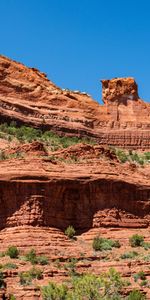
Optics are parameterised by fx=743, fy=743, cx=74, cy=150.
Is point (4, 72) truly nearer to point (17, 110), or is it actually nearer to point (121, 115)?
point (17, 110)

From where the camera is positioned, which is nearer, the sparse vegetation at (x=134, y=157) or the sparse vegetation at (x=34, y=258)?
the sparse vegetation at (x=34, y=258)

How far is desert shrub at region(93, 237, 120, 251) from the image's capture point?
41875 millimetres

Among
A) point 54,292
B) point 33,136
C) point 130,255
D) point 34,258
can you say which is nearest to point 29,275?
point 34,258

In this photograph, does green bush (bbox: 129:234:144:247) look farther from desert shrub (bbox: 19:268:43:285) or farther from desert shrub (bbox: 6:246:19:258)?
desert shrub (bbox: 19:268:43:285)

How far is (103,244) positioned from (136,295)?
8.49m

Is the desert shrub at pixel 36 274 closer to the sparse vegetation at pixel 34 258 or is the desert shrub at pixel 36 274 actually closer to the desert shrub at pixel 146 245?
the sparse vegetation at pixel 34 258

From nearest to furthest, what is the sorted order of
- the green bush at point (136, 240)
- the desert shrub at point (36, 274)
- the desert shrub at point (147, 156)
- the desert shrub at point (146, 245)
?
the desert shrub at point (36, 274) → the desert shrub at point (146, 245) → the green bush at point (136, 240) → the desert shrub at point (147, 156)

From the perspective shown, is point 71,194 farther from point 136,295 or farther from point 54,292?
point 54,292

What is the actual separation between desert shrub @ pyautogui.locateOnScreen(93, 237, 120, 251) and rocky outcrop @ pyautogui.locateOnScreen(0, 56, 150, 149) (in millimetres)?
25676

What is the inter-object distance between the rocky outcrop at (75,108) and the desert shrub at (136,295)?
34.0m

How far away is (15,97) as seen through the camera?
71375 millimetres

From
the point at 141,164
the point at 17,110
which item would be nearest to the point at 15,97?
the point at 17,110

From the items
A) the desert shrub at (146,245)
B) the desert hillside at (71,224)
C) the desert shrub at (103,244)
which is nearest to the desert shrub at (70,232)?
the desert hillside at (71,224)

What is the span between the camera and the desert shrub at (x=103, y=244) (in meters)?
41.9
